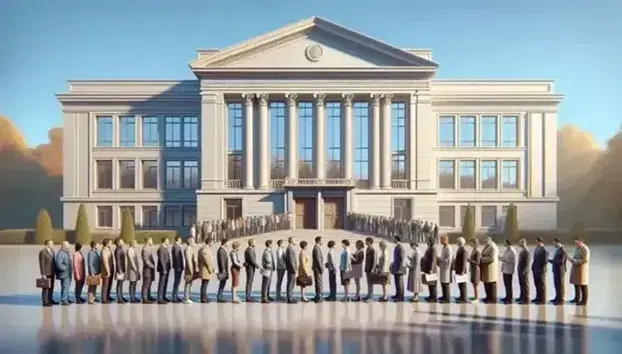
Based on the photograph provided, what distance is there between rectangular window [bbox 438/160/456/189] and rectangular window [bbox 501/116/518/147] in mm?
3514

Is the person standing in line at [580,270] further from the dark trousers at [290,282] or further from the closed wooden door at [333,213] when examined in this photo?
the closed wooden door at [333,213]

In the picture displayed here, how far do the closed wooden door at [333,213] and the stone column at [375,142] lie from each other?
247 centimetres

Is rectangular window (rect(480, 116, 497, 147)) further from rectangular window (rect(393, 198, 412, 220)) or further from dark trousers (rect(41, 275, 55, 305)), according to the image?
dark trousers (rect(41, 275, 55, 305))

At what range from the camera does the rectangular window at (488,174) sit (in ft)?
124

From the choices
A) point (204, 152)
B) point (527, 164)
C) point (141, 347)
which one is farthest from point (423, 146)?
point (141, 347)

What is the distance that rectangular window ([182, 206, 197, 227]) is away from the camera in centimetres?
3744

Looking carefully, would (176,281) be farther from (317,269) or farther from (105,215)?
(105,215)

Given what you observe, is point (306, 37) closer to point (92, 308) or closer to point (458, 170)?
point (458, 170)

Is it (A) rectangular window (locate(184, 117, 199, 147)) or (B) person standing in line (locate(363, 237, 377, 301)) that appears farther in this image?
(A) rectangular window (locate(184, 117, 199, 147))

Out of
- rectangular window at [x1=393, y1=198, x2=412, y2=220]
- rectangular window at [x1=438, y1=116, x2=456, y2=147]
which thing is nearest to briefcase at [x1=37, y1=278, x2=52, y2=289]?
rectangular window at [x1=393, y1=198, x2=412, y2=220]

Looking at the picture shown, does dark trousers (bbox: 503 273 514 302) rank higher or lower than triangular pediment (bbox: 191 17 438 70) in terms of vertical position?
lower

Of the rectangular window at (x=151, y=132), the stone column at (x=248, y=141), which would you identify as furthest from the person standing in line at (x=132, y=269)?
the rectangular window at (x=151, y=132)

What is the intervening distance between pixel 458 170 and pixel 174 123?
60.0ft

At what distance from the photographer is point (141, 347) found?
27.1ft
